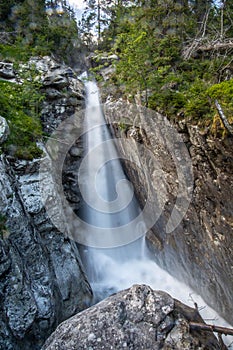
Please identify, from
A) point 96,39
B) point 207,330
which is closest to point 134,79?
point 207,330

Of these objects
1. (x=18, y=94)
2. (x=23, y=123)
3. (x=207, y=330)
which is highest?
(x=18, y=94)

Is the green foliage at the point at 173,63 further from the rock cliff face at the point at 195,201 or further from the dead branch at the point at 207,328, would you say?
the dead branch at the point at 207,328

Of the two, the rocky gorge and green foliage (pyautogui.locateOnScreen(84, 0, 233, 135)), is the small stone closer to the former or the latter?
the rocky gorge

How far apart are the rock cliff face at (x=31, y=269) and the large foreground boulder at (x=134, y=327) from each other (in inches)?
29.0

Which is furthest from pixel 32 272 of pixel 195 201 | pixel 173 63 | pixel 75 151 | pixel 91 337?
pixel 173 63

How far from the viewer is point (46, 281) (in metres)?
4.86

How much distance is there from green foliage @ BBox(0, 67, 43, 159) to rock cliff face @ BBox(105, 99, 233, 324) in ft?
9.01

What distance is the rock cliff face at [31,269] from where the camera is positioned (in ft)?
13.4

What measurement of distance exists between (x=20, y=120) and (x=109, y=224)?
15.6ft

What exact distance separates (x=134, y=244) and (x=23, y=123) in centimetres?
546

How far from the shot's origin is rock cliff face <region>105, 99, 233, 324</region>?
15.3 ft

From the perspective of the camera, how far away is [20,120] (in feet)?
23.3

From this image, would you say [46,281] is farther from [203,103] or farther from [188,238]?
[203,103]

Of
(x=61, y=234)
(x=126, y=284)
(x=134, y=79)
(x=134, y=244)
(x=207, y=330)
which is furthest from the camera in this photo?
(x=134, y=244)
